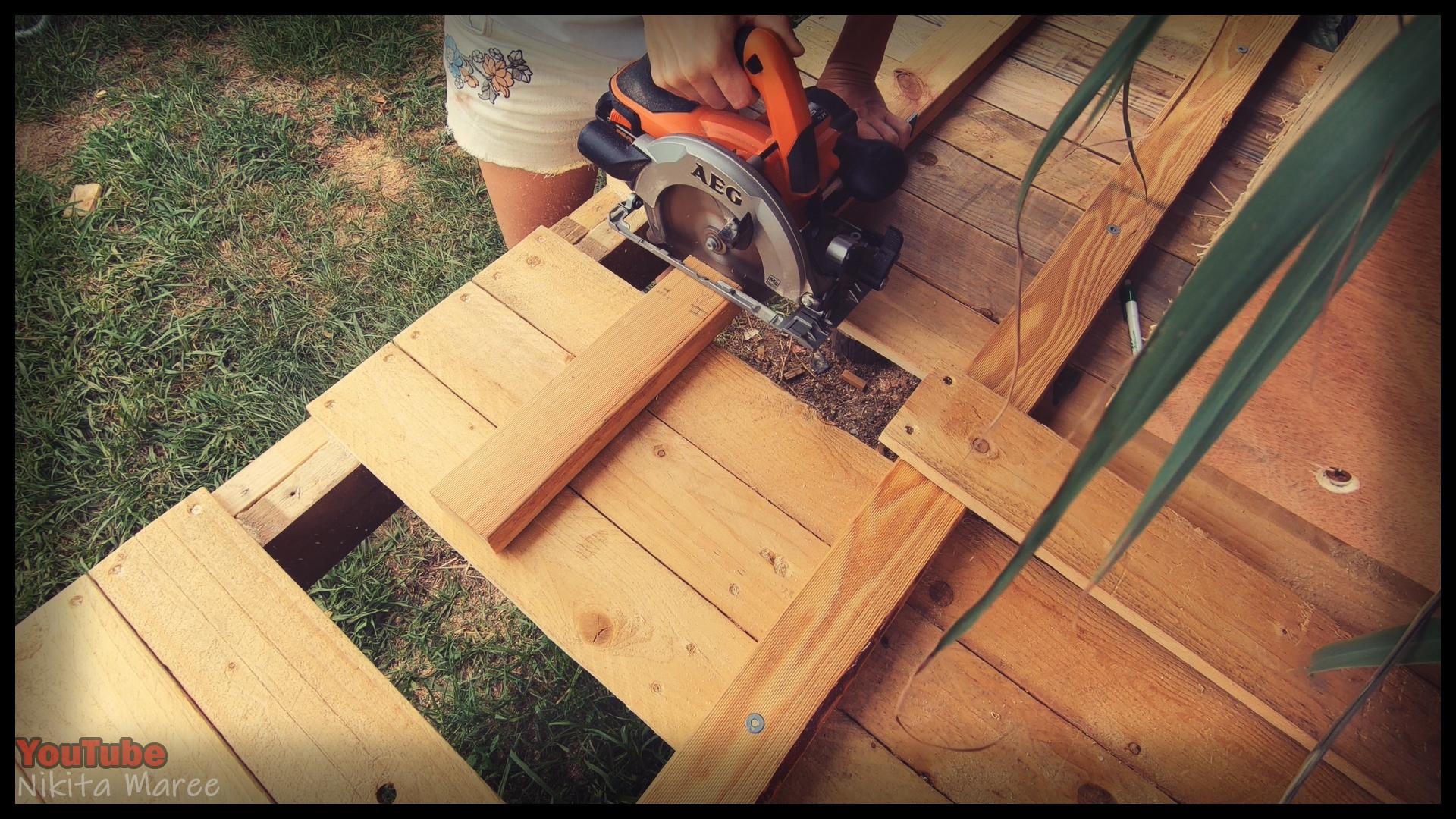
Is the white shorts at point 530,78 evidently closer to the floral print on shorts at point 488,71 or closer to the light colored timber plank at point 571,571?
the floral print on shorts at point 488,71

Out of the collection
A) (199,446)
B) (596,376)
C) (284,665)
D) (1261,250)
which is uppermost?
(1261,250)

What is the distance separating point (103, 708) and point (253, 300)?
1.52m

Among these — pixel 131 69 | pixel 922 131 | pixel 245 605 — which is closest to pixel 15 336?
pixel 131 69

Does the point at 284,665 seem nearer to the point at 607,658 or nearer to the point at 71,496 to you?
the point at 607,658

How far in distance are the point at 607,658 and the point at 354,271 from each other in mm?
1759

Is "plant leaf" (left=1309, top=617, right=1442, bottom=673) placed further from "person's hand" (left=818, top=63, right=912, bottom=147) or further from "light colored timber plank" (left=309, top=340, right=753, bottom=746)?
"person's hand" (left=818, top=63, right=912, bottom=147)

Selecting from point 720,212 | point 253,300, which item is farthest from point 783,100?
point 253,300

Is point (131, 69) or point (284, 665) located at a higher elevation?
point (284, 665)

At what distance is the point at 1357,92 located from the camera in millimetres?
389

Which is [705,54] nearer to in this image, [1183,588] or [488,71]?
[488,71]

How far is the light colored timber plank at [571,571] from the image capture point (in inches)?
43.8

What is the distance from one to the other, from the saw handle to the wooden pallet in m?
0.29

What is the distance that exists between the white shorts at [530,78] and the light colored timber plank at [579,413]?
1.94 feet

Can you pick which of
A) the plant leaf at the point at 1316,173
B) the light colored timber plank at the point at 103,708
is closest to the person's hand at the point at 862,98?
the plant leaf at the point at 1316,173
